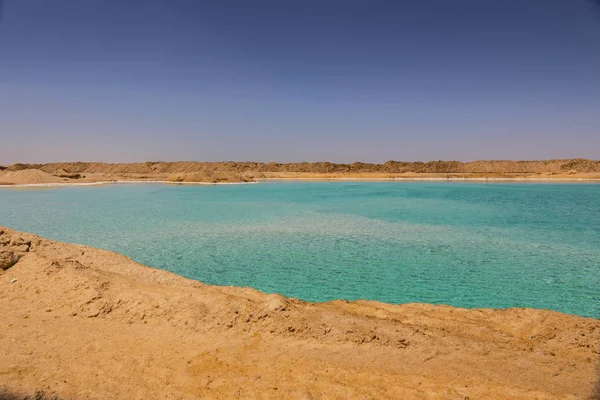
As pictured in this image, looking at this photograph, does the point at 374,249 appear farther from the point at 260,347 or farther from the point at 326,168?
the point at 326,168

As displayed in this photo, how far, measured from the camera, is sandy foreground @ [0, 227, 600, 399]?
11.3ft

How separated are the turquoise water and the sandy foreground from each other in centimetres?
251

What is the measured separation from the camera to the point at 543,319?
527cm

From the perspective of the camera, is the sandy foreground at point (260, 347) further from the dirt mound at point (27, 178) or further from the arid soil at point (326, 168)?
the arid soil at point (326, 168)

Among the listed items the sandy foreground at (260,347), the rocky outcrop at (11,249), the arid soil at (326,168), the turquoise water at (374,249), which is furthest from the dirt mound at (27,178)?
the sandy foreground at (260,347)

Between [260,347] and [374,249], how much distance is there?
8.24 meters

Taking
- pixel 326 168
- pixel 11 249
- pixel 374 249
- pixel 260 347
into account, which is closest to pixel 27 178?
pixel 11 249

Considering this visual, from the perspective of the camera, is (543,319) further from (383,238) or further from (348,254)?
(383,238)

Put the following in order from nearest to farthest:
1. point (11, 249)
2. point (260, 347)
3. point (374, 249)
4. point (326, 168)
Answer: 1. point (260, 347)
2. point (11, 249)
3. point (374, 249)
4. point (326, 168)

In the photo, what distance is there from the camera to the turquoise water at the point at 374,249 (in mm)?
8156

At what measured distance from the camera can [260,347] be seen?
14.0 feet

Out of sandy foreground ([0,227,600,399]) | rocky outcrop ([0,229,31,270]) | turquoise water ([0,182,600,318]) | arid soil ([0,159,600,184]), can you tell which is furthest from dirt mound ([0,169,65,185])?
sandy foreground ([0,227,600,399])

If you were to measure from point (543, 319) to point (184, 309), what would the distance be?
17.3 ft

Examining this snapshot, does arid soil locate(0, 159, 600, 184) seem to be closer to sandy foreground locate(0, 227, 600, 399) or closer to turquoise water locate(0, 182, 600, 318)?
turquoise water locate(0, 182, 600, 318)
